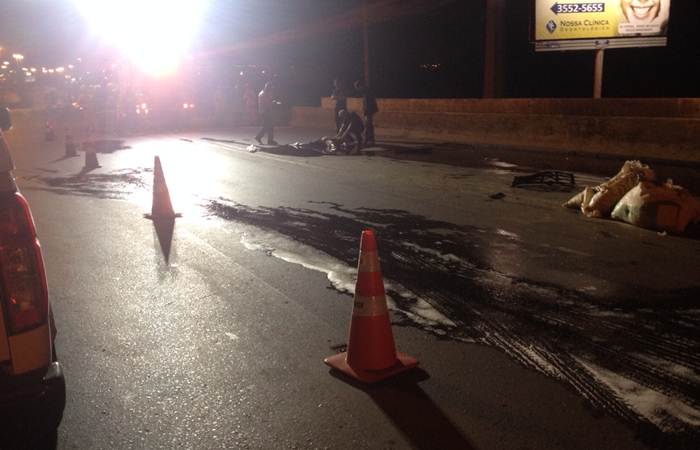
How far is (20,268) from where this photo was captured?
2920mm

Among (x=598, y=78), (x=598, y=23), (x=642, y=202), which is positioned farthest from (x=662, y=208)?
(x=598, y=23)

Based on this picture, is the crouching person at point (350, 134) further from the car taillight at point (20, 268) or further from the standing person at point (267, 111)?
the car taillight at point (20, 268)

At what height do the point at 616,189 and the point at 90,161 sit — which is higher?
the point at 616,189

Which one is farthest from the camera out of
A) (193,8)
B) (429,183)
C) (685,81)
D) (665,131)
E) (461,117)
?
(193,8)

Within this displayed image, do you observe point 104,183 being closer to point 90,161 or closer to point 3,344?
point 90,161

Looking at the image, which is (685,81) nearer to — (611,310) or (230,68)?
(611,310)

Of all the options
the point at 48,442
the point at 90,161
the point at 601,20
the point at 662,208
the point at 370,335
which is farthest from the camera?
the point at 601,20

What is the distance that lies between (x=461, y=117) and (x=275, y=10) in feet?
70.7

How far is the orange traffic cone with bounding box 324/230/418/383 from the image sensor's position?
4.05 meters

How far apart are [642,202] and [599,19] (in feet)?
38.7

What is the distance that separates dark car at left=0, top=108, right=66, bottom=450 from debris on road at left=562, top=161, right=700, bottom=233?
22.6ft

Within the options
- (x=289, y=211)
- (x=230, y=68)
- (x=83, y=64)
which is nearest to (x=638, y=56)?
(x=289, y=211)

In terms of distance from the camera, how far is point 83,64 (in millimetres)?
51562

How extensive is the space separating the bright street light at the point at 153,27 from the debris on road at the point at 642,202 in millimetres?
26212
